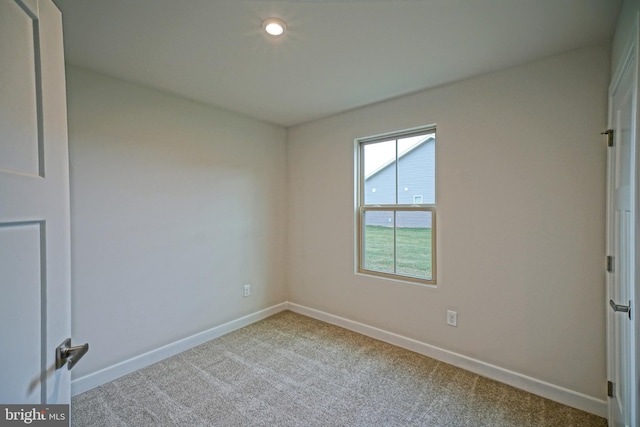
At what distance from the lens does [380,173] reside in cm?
303

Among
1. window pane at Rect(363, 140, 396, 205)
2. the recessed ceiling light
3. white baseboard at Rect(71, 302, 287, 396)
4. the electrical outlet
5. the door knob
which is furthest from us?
window pane at Rect(363, 140, 396, 205)

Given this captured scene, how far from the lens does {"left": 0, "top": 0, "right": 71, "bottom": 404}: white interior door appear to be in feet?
2.36

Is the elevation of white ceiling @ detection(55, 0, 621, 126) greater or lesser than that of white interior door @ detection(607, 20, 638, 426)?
greater

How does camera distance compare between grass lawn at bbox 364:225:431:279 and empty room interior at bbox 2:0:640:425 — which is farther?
grass lawn at bbox 364:225:431:279

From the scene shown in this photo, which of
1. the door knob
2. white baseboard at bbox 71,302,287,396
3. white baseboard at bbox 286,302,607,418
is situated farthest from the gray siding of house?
the door knob

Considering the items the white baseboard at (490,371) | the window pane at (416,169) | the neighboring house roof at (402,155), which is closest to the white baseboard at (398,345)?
the white baseboard at (490,371)

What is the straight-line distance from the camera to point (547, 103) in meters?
2.02

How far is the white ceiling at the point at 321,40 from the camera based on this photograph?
1.52 metres

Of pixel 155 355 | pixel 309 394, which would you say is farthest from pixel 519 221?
pixel 155 355

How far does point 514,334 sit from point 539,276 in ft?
1.59

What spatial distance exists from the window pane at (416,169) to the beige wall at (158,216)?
161cm

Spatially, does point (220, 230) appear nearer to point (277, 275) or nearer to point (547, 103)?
point (277, 275)

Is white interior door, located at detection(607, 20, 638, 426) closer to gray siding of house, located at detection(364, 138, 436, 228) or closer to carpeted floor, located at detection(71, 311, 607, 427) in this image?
carpeted floor, located at detection(71, 311, 607, 427)

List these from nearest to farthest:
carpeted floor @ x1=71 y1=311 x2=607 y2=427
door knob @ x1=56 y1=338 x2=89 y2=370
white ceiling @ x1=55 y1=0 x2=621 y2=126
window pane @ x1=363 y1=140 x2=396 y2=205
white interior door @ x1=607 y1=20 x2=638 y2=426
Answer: door knob @ x1=56 y1=338 x2=89 y2=370
white interior door @ x1=607 y1=20 x2=638 y2=426
white ceiling @ x1=55 y1=0 x2=621 y2=126
carpeted floor @ x1=71 y1=311 x2=607 y2=427
window pane @ x1=363 y1=140 x2=396 y2=205
